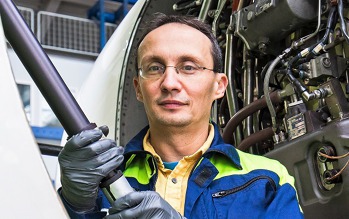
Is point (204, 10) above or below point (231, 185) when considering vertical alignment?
above

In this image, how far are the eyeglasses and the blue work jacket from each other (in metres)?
0.22

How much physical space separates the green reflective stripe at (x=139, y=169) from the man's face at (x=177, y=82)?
0.12 meters

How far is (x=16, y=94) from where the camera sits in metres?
1.02

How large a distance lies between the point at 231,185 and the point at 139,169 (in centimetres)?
31

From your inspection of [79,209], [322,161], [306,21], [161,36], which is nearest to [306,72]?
[306,21]

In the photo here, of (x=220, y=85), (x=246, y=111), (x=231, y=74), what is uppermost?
(x=220, y=85)

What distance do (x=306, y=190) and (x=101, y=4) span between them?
850 cm

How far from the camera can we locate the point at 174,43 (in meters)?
1.83

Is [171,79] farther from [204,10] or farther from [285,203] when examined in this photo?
[204,10]

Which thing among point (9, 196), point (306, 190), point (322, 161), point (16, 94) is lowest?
point (306, 190)

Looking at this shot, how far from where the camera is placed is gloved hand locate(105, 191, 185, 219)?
1.27 metres

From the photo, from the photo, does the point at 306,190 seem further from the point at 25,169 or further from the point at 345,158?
the point at 25,169

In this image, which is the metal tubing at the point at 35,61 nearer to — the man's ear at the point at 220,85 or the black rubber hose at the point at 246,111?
the man's ear at the point at 220,85

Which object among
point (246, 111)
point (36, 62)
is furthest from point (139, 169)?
point (246, 111)
